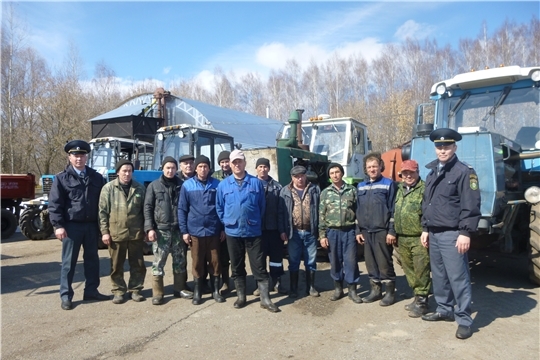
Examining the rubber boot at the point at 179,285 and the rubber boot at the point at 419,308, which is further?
the rubber boot at the point at 179,285

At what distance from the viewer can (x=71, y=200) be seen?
5.00 m

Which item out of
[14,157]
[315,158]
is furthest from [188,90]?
[315,158]

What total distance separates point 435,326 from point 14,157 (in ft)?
88.5

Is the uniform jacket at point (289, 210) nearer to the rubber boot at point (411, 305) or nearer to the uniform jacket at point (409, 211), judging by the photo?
the uniform jacket at point (409, 211)

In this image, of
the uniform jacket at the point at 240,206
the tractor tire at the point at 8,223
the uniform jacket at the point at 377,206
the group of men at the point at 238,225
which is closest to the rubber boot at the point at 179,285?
the group of men at the point at 238,225

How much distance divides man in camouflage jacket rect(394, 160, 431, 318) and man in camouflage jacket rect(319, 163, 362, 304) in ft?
1.94

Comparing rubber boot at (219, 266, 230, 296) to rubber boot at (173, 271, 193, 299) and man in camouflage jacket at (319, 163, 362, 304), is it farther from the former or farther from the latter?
man in camouflage jacket at (319, 163, 362, 304)

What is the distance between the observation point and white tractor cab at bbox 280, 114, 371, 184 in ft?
27.2

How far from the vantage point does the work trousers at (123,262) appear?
199 inches

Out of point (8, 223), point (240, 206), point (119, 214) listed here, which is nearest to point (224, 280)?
point (240, 206)

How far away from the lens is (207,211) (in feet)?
16.1

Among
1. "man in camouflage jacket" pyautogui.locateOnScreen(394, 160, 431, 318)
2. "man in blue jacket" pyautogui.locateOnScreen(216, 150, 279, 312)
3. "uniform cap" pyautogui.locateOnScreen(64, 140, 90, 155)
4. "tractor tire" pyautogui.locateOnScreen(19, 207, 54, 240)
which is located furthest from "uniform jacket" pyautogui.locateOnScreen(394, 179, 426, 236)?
"tractor tire" pyautogui.locateOnScreen(19, 207, 54, 240)

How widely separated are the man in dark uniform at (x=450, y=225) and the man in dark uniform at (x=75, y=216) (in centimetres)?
387

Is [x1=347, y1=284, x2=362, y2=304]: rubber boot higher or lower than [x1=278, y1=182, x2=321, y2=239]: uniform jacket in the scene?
lower
